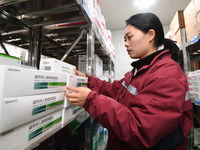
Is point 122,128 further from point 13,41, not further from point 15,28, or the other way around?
point 13,41

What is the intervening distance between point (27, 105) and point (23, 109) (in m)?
→ 0.02

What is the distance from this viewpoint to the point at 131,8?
2590 mm

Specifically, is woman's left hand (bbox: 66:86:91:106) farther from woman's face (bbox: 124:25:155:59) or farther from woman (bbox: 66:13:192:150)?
woman's face (bbox: 124:25:155:59)

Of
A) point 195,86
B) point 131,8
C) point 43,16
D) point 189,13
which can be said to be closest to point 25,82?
point 43,16

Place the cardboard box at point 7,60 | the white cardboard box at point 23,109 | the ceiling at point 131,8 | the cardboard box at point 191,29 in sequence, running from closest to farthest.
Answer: the white cardboard box at point 23,109 < the cardboard box at point 7,60 < the cardboard box at point 191,29 < the ceiling at point 131,8

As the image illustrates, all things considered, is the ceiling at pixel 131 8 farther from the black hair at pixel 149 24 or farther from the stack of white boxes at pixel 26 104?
the stack of white boxes at pixel 26 104

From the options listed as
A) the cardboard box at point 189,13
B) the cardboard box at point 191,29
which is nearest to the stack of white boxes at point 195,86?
the cardboard box at point 191,29

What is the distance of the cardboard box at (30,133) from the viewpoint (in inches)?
13.5

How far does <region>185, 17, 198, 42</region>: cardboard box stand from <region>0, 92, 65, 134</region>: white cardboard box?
1981 mm

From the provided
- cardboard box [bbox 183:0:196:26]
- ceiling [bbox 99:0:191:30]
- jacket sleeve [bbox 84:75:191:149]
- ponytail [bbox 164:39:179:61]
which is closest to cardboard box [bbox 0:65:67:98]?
jacket sleeve [bbox 84:75:191:149]

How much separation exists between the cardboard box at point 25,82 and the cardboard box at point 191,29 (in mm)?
1925

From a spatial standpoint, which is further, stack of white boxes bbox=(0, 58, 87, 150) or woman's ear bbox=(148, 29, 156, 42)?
woman's ear bbox=(148, 29, 156, 42)

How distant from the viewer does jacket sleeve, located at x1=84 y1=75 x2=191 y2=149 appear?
487 mm

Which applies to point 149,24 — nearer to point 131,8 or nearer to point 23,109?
point 23,109
